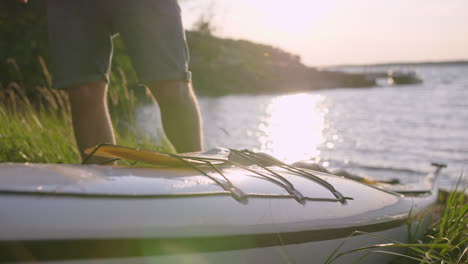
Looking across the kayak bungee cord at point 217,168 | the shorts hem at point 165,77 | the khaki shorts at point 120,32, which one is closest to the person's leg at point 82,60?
the khaki shorts at point 120,32

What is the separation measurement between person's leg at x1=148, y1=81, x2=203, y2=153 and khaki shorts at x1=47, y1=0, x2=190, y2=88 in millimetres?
56

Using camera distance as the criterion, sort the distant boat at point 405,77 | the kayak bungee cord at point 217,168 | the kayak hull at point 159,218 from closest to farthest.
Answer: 1. the kayak hull at point 159,218
2. the kayak bungee cord at point 217,168
3. the distant boat at point 405,77

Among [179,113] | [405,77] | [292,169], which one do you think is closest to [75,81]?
[179,113]

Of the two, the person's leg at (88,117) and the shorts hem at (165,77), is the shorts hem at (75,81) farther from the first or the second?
the shorts hem at (165,77)

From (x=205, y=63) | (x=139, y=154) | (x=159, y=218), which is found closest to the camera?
(x=159, y=218)

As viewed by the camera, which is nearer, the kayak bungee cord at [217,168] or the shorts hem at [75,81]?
the kayak bungee cord at [217,168]

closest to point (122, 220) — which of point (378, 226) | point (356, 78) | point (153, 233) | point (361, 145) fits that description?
point (153, 233)

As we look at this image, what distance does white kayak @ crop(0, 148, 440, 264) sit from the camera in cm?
69

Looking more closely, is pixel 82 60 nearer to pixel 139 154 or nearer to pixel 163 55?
pixel 163 55

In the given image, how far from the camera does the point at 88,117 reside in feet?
5.38

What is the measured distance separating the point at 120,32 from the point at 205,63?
2566 cm

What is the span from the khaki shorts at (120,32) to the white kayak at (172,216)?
61 centimetres

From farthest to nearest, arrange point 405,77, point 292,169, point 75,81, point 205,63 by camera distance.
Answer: point 405,77
point 205,63
point 75,81
point 292,169

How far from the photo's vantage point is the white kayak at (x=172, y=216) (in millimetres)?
695
